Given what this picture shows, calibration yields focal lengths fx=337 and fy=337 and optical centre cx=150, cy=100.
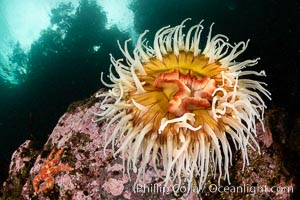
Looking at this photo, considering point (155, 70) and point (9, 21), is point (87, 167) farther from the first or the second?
point (9, 21)

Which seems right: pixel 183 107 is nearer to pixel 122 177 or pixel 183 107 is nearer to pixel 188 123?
pixel 188 123

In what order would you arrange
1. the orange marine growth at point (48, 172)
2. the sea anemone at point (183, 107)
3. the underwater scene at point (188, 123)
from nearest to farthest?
1. the sea anemone at point (183, 107)
2. the underwater scene at point (188, 123)
3. the orange marine growth at point (48, 172)

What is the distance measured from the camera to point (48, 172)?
462 cm

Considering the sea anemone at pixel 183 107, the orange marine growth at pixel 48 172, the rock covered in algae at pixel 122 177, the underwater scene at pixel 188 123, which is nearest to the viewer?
the sea anemone at pixel 183 107

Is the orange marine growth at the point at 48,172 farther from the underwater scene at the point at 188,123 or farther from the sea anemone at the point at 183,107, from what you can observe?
the sea anemone at the point at 183,107

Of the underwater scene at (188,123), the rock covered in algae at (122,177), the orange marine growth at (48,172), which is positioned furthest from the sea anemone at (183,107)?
the orange marine growth at (48,172)

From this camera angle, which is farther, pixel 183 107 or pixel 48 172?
pixel 48 172

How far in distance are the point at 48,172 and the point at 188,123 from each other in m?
2.54

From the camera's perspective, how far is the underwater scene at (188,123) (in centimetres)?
308

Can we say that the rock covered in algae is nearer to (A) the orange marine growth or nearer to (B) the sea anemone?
(A) the orange marine growth

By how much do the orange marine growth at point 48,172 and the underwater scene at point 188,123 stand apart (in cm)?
1

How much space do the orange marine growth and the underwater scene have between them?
1cm

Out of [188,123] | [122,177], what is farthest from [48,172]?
[188,123]

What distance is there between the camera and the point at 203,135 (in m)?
3.05
